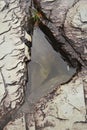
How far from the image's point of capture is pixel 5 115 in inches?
134

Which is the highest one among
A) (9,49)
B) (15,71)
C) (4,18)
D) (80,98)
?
(4,18)

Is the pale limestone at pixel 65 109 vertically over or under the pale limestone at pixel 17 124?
over

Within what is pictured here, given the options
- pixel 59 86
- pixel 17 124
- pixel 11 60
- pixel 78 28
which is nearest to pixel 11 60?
pixel 11 60

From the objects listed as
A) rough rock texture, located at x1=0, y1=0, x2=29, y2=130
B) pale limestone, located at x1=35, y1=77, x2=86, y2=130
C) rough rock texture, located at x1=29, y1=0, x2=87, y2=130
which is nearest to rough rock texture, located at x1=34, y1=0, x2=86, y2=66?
rough rock texture, located at x1=29, y1=0, x2=87, y2=130

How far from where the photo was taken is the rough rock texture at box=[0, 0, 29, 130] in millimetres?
3422

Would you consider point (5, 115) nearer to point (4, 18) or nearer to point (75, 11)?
point (4, 18)

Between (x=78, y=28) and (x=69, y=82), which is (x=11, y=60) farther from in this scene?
(x=78, y=28)

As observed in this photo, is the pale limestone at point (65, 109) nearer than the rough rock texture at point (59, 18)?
Yes

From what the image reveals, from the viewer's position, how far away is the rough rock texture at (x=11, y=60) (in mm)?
3422

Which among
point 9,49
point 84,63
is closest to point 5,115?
point 9,49

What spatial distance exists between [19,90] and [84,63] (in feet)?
2.53

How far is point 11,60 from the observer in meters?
3.60

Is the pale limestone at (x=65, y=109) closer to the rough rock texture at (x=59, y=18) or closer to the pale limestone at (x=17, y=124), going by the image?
the pale limestone at (x=17, y=124)

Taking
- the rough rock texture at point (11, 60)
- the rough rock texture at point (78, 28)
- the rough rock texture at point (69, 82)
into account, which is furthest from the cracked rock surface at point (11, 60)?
the rough rock texture at point (78, 28)
